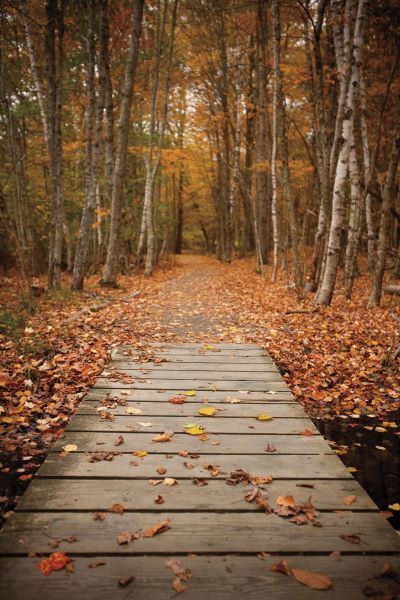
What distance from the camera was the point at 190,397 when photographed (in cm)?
382

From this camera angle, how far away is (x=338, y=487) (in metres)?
2.41

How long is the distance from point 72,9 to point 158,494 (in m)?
11.3

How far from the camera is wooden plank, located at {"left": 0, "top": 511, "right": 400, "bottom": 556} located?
187 centimetres

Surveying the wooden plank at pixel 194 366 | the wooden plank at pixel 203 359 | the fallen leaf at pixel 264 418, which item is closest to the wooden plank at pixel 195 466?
the fallen leaf at pixel 264 418

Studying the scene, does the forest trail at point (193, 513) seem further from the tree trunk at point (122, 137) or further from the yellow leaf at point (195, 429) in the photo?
the tree trunk at point (122, 137)

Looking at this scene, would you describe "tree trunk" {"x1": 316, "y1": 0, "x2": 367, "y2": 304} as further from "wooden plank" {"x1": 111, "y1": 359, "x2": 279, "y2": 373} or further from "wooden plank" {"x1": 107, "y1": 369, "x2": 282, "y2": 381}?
"wooden plank" {"x1": 107, "y1": 369, "x2": 282, "y2": 381}

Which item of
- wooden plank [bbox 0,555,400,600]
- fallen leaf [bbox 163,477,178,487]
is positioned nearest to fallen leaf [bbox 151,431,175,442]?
fallen leaf [bbox 163,477,178,487]

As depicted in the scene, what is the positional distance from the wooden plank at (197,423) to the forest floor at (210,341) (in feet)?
1.70

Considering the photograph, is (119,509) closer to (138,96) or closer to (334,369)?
(334,369)

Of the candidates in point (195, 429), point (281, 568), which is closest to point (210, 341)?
point (195, 429)

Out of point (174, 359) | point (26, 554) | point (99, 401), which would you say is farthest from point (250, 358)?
point (26, 554)

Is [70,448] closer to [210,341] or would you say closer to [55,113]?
[210,341]

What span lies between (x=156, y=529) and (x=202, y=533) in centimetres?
24

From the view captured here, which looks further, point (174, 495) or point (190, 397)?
point (190, 397)
